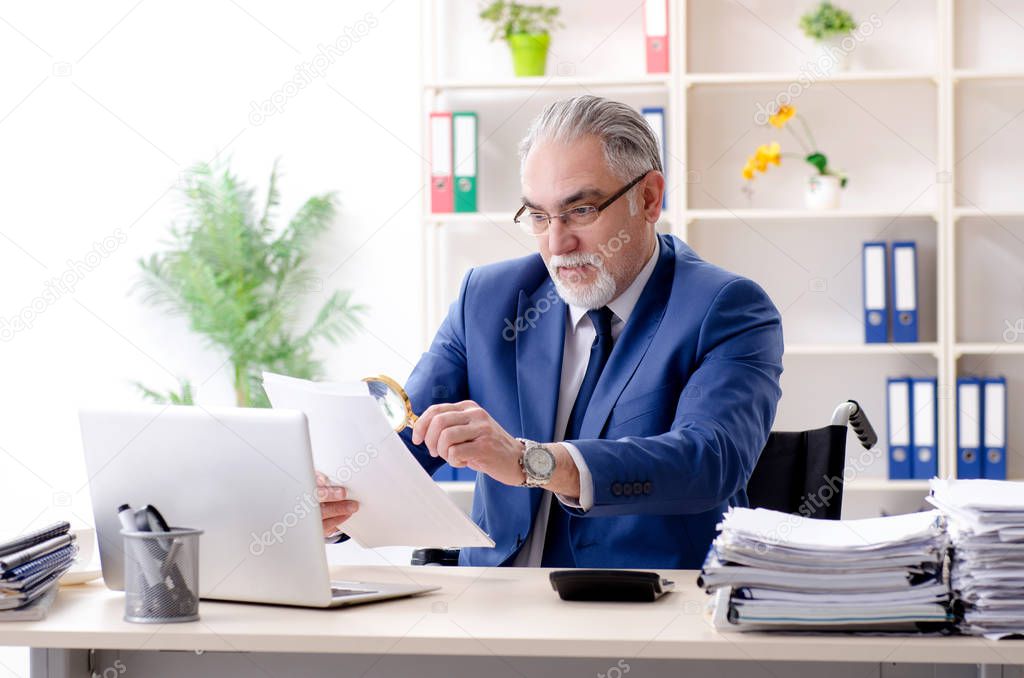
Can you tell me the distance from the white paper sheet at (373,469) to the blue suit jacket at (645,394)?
0.74 feet

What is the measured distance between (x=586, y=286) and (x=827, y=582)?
833 mm

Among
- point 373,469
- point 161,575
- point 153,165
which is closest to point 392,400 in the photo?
point 373,469

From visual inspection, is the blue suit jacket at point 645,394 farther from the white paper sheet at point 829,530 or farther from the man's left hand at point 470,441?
the white paper sheet at point 829,530

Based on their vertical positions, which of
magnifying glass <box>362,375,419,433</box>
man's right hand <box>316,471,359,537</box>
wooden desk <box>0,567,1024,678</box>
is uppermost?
magnifying glass <box>362,375,419,433</box>

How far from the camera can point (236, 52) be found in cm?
389

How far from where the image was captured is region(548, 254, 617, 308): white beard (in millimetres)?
1897

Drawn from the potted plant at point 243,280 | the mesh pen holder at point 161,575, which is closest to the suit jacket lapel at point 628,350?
the mesh pen holder at point 161,575

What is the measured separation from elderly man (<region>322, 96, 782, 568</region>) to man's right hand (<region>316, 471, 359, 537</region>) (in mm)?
206

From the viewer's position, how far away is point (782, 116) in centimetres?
349

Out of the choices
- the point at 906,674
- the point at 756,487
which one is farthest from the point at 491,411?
the point at 906,674

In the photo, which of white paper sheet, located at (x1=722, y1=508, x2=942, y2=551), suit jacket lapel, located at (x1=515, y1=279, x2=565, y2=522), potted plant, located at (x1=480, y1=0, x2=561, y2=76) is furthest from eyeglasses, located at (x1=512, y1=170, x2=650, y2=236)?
potted plant, located at (x1=480, y1=0, x2=561, y2=76)

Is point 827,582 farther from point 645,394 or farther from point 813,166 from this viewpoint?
point 813,166

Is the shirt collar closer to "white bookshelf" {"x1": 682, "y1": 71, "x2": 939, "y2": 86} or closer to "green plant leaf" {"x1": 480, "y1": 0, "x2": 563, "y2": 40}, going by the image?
"white bookshelf" {"x1": 682, "y1": 71, "x2": 939, "y2": 86}

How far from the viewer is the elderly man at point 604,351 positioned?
176cm
